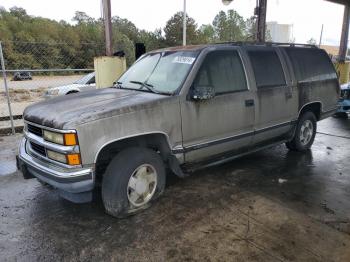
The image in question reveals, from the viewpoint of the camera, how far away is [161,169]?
4.00 m

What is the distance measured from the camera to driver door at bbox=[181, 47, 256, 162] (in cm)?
411

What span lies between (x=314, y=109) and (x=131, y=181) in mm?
4130

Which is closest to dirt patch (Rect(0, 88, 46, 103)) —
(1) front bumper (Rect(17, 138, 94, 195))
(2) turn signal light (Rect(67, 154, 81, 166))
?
(1) front bumper (Rect(17, 138, 94, 195))

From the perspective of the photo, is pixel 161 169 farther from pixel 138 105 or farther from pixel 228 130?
pixel 228 130

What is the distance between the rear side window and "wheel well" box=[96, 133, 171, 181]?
9.47ft

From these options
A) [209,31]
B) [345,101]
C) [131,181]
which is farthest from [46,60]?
[209,31]

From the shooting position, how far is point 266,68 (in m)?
5.06

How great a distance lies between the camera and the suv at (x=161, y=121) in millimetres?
3357

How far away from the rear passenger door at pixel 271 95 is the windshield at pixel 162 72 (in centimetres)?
112

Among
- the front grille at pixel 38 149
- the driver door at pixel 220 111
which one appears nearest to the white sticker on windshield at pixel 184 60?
the driver door at pixel 220 111

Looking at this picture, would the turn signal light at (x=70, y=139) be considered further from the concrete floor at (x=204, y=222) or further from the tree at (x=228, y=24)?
the tree at (x=228, y=24)

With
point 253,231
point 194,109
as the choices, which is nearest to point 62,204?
point 194,109

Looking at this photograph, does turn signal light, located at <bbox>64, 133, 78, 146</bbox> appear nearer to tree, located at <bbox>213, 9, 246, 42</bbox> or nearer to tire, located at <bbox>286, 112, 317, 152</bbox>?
tire, located at <bbox>286, 112, 317, 152</bbox>

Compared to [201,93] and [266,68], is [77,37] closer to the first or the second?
[266,68]
